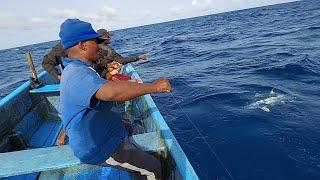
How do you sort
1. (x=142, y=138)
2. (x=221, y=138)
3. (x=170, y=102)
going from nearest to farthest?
(x=142, y=138), (x=221, y=138), (x=170, y=102)

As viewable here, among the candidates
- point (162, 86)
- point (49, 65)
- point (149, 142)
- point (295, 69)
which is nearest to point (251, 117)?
point (49, 65)

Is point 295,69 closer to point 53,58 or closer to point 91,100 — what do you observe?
point 53,58

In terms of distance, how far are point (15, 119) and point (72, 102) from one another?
4.57 m

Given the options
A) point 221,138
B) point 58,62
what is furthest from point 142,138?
point 221,138

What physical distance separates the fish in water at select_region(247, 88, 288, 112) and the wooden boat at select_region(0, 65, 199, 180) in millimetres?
3776

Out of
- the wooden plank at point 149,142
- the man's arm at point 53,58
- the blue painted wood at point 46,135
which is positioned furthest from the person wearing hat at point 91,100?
the man's arm at point 53,58

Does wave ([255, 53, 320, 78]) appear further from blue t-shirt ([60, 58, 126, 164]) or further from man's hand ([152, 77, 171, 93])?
man's hand ([152, 77, 171, 93])

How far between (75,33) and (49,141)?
4389mm

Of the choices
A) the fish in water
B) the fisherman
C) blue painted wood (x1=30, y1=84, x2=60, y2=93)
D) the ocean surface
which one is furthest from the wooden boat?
the fish in water

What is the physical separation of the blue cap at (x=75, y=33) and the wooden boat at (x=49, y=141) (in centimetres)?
136

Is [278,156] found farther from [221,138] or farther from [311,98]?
[311,98]

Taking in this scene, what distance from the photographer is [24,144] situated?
601 centimetres

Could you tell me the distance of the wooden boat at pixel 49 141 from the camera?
11.3 ft

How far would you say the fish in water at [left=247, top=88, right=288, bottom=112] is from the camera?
9305mm
